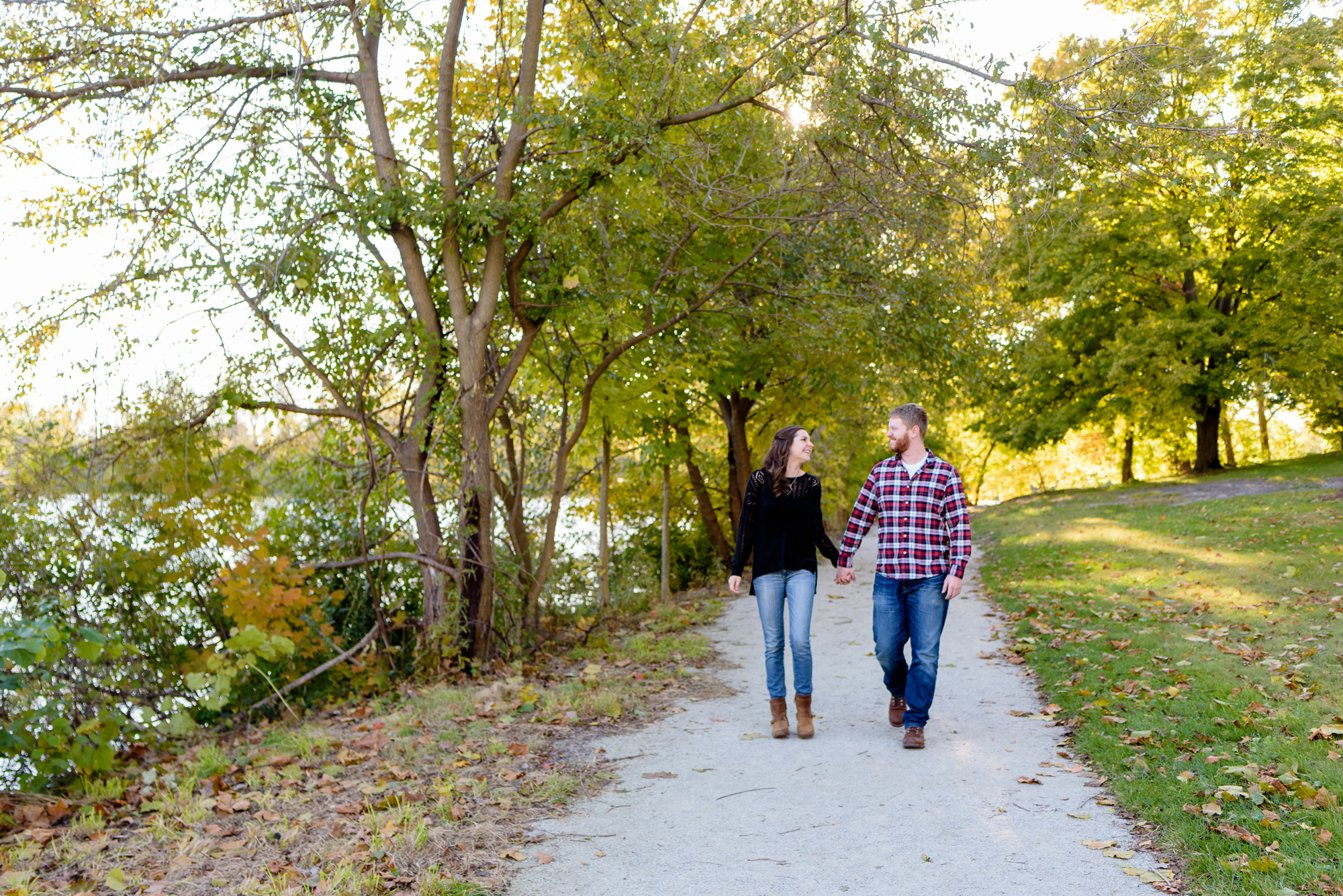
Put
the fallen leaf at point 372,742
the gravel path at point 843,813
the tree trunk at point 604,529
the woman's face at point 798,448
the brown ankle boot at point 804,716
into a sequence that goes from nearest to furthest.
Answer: the gravel path at point 843,813 → the woman's face at point 798,448 → the brown ankle boot at point 804,716 → the fallen leaf at point 372,742 → the tree trunk at point 604,529

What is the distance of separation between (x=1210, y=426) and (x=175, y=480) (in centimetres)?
3064

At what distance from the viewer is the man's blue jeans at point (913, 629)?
236 inches

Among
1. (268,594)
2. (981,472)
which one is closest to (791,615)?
(268,594)

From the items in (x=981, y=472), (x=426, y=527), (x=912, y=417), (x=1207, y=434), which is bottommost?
(x=426, y=527)

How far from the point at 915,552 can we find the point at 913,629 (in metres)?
0.51

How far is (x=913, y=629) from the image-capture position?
6.14 m

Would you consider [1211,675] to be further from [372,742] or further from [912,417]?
[372,742]

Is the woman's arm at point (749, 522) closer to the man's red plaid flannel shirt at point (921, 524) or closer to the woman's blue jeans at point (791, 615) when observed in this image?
the woman's blue jeans at point (791, 615)

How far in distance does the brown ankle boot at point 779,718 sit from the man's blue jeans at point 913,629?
0.70 m

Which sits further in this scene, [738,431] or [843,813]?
[738,431]

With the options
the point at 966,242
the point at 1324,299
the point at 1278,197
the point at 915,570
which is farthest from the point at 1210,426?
the point at 915,570

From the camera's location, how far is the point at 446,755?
20.2 feet

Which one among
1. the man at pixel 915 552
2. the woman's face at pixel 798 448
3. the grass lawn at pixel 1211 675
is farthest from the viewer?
the woman's face at pixel 798 448

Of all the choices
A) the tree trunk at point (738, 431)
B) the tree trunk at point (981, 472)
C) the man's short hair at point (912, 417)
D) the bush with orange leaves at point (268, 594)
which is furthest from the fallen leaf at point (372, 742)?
the tree trunk at point (981, 472)
